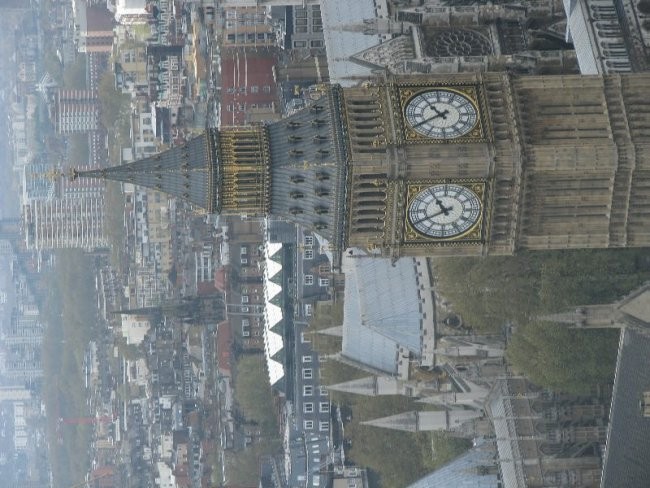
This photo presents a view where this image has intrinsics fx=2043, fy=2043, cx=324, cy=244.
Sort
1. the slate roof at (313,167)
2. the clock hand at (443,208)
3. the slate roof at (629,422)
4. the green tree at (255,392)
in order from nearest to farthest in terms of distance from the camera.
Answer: the slate roof at (313,167), the clock hand at (443,208), the slate roof at (629,422), the green tree at (255,392)

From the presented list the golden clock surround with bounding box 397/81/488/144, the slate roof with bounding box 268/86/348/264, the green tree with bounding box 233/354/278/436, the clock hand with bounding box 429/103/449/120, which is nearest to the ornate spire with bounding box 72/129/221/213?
the slate roof with bounding box 268/86/348/264

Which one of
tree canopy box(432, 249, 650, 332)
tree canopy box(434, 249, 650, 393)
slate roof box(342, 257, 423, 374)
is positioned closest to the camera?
tree canopy box(432, 249, 650, 332)

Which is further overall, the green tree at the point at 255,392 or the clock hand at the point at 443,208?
the green tree at the point at 255,392

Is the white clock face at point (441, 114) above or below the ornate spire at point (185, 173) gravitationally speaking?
above

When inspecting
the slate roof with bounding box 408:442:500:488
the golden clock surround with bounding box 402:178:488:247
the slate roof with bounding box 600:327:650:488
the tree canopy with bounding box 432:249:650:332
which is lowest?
the slate roof with bounding box 408:442:500:488

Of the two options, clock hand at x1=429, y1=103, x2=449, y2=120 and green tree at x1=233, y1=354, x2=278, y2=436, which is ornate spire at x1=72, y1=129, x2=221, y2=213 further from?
green tree at x1=233, y1=354, x2=278, y2=436

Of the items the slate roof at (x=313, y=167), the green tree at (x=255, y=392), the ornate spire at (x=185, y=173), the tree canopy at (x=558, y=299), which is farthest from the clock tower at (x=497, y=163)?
the green tree at (x=255, y=392)

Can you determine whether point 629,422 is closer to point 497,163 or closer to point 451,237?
point 451,237

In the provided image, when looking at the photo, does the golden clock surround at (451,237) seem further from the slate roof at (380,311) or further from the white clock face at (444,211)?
Result: the slate roof at (380,311)
